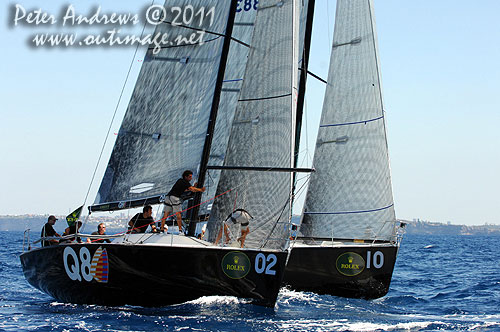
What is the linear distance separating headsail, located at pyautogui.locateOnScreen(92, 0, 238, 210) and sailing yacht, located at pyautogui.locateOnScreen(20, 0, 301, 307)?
23 millimetres

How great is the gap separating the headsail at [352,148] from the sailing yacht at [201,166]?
3100 millimetres

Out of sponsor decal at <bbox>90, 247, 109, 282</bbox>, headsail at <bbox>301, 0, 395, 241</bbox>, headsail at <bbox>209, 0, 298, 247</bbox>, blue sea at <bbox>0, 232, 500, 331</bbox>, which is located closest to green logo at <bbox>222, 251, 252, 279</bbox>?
blue sea at <bbox>0, 232, 500, 331</bbox>

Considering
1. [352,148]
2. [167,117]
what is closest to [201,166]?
[167,117]

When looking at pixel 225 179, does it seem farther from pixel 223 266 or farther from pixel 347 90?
pixel 347 90

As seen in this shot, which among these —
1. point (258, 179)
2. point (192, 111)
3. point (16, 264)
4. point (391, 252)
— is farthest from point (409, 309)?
point (16, 264)

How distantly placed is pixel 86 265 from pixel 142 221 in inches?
57.5

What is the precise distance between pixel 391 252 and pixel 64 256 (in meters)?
7.54

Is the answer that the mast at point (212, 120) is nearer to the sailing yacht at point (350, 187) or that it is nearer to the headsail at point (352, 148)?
the sailing yacht at point (350, 187)

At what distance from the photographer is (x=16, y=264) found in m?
25.7

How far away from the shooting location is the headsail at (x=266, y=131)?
504 inches

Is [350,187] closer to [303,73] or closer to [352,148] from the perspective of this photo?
[352,148]

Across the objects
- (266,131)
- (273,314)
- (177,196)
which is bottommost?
(273,314)

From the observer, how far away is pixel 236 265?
12.0 meters

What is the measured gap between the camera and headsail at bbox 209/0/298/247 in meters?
12.8
